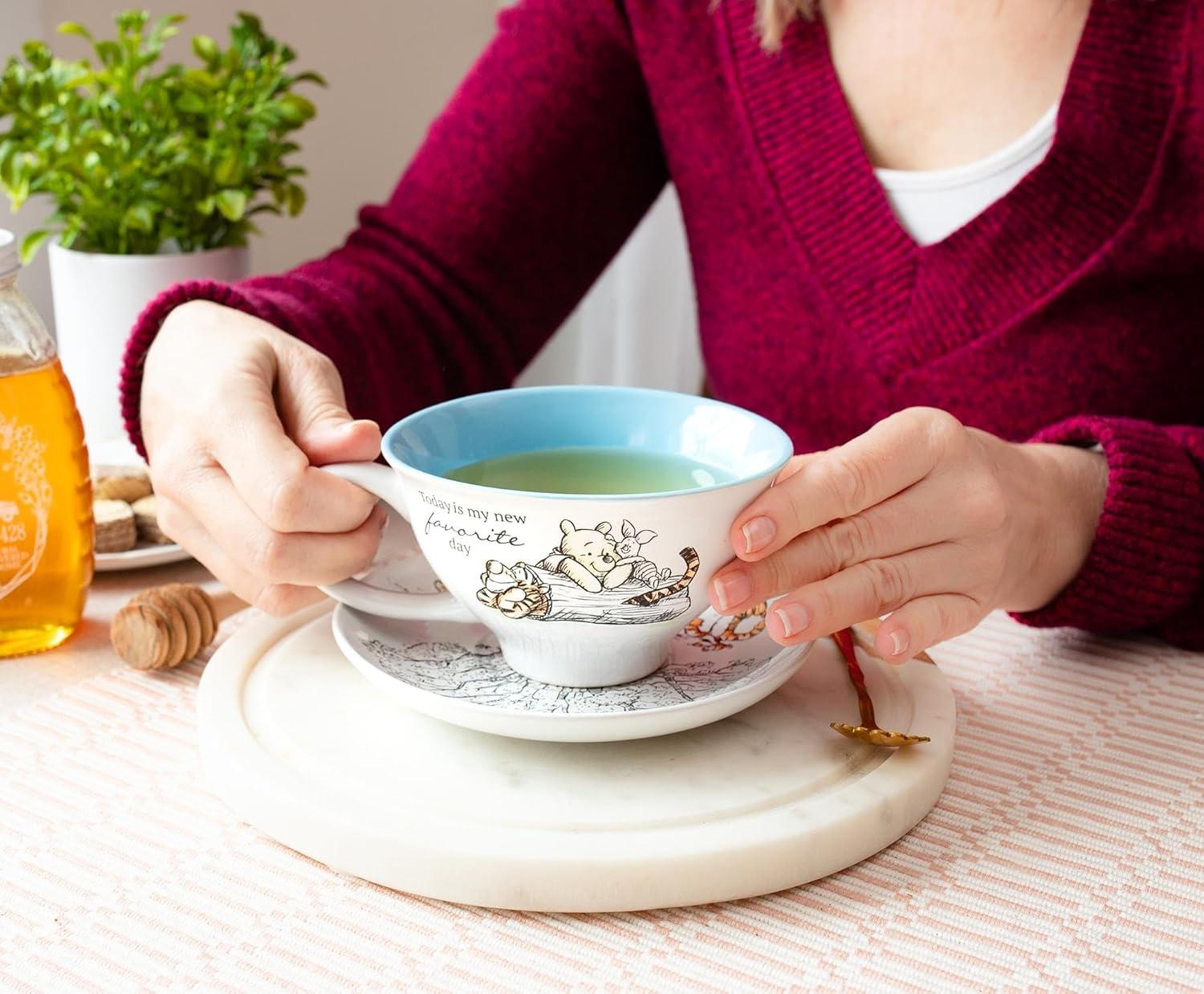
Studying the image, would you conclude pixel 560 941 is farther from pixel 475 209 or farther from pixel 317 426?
pixel 475 209

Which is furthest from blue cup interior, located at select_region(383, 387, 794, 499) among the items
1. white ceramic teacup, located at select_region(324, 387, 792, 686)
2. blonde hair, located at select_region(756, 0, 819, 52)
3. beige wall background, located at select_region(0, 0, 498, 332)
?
beige wall background, located at select_region(0, 0, 498, 332)

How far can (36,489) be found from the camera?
70cm

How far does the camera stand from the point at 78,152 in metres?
1.04

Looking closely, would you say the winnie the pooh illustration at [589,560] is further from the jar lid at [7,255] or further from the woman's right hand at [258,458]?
the jar lid at [7,255]

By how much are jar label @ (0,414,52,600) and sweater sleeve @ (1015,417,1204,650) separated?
57 centimetres

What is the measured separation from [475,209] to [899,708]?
24.2 inches

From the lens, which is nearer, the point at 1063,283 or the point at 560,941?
the point at 560,941

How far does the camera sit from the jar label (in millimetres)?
690

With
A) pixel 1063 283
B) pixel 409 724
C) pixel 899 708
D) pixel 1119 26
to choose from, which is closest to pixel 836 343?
pixel 1063 283

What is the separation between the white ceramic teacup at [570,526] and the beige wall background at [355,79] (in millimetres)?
1073

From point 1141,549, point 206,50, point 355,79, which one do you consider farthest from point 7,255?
point 355,79

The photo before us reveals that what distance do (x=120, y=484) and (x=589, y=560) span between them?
469mm

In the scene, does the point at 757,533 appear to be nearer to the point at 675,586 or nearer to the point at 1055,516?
the point at 675,586

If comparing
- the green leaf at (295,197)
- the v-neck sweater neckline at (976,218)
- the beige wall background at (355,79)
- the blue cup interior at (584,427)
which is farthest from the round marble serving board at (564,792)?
the beige wall background at (355,79)
